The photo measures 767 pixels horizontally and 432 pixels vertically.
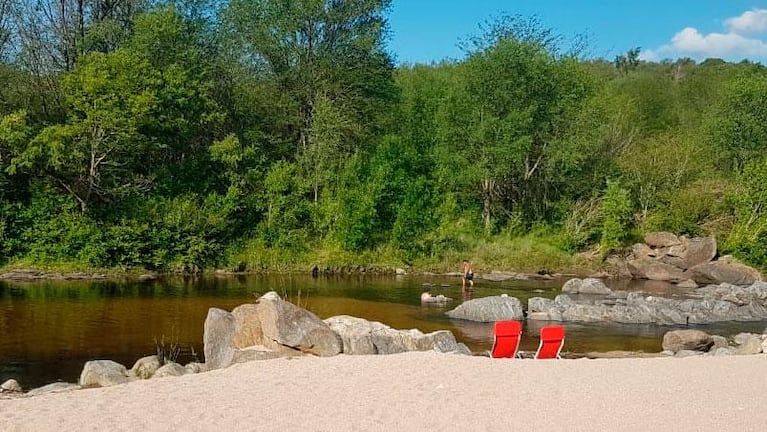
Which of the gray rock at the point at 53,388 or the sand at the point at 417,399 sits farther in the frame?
the gray rock at the point at 53,388

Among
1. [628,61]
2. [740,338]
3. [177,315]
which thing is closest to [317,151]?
[177,315]

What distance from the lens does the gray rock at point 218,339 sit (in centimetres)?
1648

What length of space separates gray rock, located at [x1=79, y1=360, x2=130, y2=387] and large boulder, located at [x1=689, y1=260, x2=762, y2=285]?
33.5 meters

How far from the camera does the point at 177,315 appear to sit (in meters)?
25.4

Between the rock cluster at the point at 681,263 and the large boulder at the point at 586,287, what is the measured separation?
7.24m

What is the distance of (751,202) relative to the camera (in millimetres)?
46500

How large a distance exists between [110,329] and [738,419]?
17.9 metres

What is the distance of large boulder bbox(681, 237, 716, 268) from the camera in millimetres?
42500

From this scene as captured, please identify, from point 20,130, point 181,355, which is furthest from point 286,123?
point 181,355

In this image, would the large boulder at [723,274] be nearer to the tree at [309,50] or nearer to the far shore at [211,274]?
the far shore at [211,274]

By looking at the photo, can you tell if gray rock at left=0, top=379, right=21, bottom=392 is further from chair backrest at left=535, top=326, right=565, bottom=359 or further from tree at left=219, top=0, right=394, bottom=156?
tree at left=219, top=0, right=394, bottom=156

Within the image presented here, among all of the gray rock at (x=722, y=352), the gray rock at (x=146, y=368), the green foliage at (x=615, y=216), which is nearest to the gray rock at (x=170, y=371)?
the gray rock at (x=146, y=368)

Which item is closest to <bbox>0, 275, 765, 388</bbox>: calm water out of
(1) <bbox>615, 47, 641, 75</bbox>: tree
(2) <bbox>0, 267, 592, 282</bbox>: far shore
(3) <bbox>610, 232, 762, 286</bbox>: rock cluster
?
(2) <bbox>0, 267, 592, 282</bbox>: far shore

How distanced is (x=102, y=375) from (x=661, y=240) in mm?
36581
